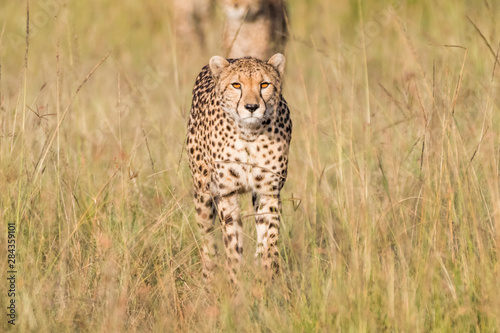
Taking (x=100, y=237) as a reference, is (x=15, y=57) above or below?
above

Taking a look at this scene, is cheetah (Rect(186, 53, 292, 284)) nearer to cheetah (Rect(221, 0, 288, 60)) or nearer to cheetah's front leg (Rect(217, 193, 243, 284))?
cheetah's front leg (Rect(217, 193, 243, 284))

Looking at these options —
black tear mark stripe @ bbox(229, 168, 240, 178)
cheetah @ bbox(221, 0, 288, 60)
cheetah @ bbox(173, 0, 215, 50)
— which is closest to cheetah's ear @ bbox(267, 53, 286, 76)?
black tear mark stripe @ bbox(229, 168, 240, 178)

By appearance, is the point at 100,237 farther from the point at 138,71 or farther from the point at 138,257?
the point at 138,71

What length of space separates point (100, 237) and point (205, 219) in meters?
0.94

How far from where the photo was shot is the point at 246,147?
11.9 feet

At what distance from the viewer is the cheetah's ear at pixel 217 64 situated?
12.1 ft

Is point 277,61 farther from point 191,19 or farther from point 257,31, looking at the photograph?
point 191,19

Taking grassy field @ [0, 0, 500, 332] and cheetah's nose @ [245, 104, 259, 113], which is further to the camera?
cheetah's nose @ [245, 104, 259, 113]

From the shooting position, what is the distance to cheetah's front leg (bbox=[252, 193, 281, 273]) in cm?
363

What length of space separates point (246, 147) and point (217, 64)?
0.43 metres

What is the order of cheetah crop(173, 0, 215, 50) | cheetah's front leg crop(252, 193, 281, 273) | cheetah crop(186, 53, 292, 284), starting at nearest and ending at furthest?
cheetah crop(186, 53, 292, 284) → cheetah's front leg crop(252, 193, 281, 273) → cheetah crop(173, 0, 215, 50)

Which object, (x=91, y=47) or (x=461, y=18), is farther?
(x=91, y=47)

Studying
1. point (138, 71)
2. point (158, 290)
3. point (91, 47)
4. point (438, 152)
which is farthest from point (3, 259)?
point (91, 47)

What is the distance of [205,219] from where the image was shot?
4.08 metres
